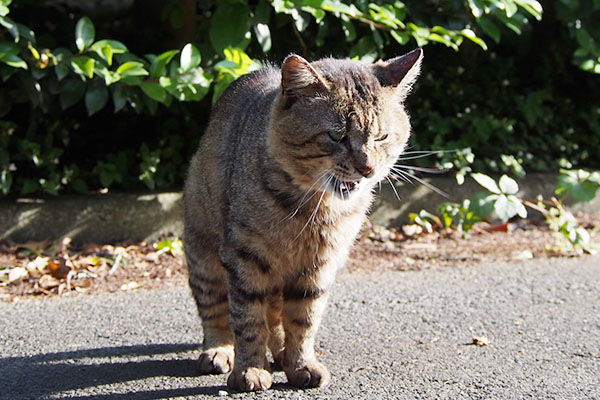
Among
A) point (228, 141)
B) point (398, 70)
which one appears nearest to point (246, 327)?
point (228, 141)

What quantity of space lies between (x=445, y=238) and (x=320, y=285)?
2850 mm

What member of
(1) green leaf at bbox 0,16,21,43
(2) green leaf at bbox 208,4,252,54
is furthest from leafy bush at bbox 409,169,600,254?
(1) green leaf at bbox 0,16,21,43

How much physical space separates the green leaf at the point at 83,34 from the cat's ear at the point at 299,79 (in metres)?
1.98

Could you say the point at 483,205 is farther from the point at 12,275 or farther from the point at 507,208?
the point at 12,275

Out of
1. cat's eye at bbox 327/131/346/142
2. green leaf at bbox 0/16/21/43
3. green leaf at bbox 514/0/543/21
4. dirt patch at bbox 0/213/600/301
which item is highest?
green leaf at bbox 514/0/543/21

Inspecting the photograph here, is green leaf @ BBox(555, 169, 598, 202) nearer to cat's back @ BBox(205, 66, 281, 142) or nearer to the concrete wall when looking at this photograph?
cat's back @ BBox(205, 66, 281, 142)

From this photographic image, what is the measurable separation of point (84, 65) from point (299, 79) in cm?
200

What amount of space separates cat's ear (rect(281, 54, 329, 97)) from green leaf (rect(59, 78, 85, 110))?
2.23m

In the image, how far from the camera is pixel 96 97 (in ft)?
16.4

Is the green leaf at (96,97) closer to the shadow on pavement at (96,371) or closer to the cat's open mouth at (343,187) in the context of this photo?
the shadow on pavement at (96,371)

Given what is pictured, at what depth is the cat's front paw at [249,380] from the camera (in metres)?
3.25

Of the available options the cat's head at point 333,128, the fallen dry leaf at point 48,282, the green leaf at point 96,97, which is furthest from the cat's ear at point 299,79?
the fallen dry leaf at point 48,282

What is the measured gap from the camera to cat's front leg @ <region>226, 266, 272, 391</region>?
332cm

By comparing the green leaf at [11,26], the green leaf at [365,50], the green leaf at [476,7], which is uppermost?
the green leaf at [476,7]
